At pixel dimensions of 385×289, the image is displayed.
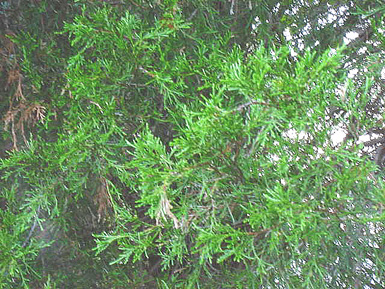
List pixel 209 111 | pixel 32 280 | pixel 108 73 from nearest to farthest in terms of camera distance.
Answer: pixel 209 111
pixel 108 73
pixel 32 280

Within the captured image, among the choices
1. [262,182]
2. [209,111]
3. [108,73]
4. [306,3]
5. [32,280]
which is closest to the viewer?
[209,111]

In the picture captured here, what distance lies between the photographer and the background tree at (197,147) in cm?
132

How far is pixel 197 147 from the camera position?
1.34m

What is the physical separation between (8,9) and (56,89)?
40 cm

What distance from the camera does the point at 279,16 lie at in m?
2.17

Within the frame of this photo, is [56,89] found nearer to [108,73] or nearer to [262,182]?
[108,73]

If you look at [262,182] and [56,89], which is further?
[56,89]

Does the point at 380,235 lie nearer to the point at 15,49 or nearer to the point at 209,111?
the point at 209,111

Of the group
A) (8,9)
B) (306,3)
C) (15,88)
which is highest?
(306,3)

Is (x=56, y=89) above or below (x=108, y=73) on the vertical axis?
below

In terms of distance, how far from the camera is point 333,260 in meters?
1.68

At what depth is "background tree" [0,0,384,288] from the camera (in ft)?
4.32

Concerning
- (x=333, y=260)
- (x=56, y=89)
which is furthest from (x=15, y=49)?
(x=333, y=260)

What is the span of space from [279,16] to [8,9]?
112cm
